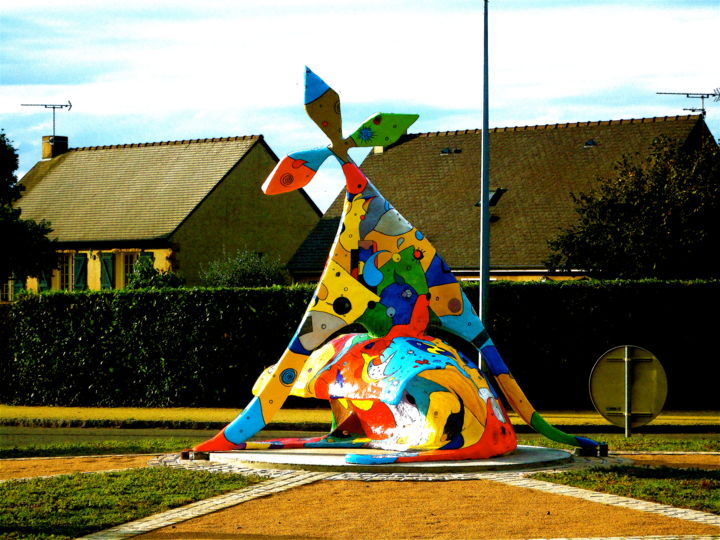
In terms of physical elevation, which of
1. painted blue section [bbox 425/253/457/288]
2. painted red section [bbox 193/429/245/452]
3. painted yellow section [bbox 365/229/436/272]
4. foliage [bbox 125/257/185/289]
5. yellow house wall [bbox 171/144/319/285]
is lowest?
painted red section [bbox 193/429/245/452]

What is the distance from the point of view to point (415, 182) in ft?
137

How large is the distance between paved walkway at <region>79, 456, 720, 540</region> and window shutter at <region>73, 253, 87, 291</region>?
2955 centimetres

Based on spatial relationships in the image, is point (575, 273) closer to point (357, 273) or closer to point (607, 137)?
point (607, 137)

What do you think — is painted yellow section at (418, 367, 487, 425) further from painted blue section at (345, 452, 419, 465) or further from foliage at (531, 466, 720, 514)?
foliage at (531, 466, 720, 514)

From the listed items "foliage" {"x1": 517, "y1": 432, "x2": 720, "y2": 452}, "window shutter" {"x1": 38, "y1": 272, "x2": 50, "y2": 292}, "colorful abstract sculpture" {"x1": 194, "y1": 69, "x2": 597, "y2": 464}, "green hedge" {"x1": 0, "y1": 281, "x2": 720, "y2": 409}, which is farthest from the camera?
"window shutter" {"x1": 38, "y1": 272, "x2": 50, "y2": 292}

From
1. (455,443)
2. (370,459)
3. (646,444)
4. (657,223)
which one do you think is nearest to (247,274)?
(657,223)

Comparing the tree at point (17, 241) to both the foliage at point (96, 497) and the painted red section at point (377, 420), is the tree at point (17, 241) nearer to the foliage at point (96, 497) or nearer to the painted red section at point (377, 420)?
the painted red section at point (377, 420)

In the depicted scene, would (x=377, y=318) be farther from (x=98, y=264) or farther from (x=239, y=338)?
(x=98, y=264)

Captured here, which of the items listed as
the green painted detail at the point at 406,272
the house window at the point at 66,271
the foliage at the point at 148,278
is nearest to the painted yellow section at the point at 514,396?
the green painted detail at the point at 406,272

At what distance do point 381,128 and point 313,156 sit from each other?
0.99 m

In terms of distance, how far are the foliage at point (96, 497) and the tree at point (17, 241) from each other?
2569cm

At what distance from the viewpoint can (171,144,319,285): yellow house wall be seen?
138ft

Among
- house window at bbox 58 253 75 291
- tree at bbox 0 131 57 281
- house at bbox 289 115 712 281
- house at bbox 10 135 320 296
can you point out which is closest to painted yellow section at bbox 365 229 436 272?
house at bbox 289 115 712 281

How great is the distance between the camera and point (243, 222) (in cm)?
4409
